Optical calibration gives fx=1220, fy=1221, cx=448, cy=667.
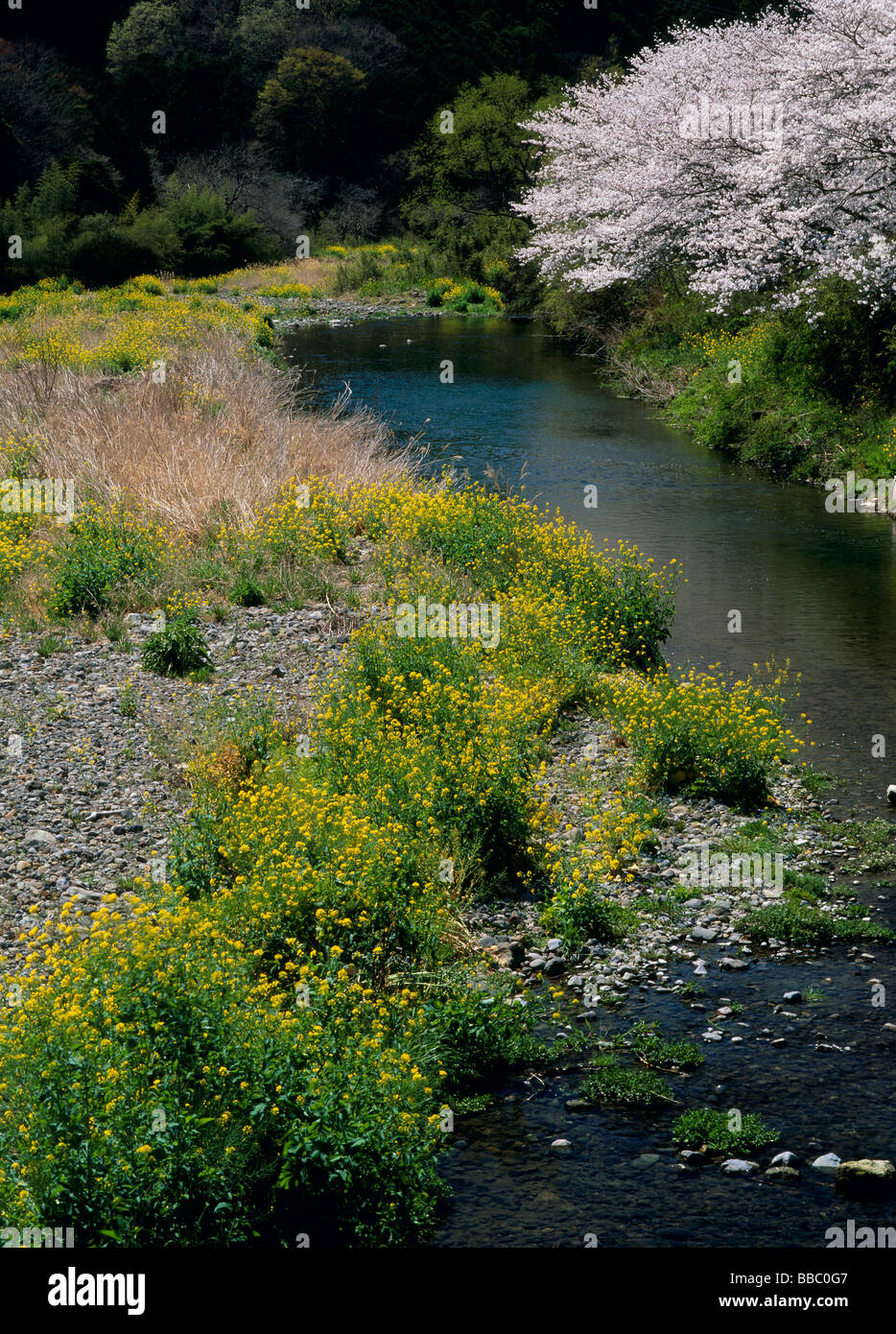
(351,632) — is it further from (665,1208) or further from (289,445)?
(665,1208)

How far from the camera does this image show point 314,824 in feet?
29.0

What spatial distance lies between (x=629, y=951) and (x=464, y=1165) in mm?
2494

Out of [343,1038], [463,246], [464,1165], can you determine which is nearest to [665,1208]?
[464,1165]

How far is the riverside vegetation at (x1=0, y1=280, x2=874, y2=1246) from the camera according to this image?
5945mm

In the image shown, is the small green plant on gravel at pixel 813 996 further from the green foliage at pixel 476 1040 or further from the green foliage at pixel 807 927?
the green foliage at pixel 476 1040

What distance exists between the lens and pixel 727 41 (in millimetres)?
32719
